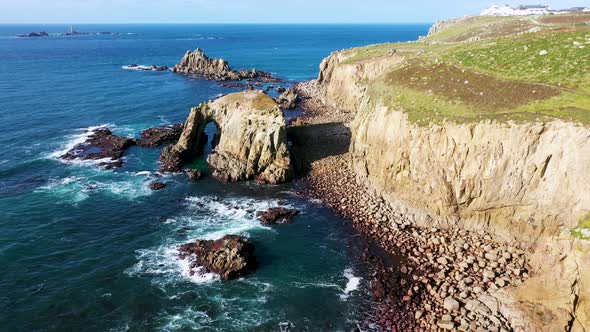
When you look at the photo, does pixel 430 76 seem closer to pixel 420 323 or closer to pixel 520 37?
pixel 520 37

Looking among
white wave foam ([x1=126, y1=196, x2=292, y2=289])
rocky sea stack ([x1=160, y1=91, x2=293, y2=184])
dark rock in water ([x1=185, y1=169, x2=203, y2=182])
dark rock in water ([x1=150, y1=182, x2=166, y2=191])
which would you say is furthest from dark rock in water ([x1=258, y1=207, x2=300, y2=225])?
dark rock in water ([x1=150, y1=182, x2=166, y2=191])

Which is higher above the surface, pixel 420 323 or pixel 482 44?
pixel 482 44

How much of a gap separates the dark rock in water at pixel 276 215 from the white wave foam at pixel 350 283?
1251cm

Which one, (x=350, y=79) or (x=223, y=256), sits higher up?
(x=350, y=79)

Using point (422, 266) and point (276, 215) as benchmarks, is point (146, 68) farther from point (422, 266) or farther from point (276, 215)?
point (422, 266)

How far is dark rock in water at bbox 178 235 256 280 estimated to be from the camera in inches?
1592

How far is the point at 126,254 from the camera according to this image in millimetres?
43625

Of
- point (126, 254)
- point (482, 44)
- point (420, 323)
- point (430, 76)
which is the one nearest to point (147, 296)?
point (126, 254)

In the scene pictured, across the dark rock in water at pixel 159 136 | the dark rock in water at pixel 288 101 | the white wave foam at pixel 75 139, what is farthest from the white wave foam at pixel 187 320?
the dark rock in water at pixel 288 101

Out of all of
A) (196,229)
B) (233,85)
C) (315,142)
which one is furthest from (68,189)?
(233,85)

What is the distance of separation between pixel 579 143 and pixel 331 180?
32.8m

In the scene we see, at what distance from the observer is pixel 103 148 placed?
74.6m

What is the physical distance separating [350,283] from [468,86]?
1268 inches

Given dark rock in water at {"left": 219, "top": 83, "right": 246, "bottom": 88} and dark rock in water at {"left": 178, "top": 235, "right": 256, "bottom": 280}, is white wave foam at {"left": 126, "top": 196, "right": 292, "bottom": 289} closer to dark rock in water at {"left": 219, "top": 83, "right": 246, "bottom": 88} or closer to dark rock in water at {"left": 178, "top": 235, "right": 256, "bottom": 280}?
dark rock in water at {"left": 178, "top": 235, "right": 256, "bottom": 280}
